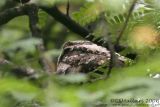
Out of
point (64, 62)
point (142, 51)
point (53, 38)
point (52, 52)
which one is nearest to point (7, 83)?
point (52, 52)

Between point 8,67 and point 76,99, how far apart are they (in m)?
0.28

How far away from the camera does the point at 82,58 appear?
1730 millimetres

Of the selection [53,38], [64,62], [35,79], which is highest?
[35,79]

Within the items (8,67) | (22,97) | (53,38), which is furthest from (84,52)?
(53,38)

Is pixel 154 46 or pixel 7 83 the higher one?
pixel 7 83

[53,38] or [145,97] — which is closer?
[145,97]

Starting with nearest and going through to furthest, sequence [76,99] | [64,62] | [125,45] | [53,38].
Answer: [76,99] < [125,45] < [64,62] < [53,38]

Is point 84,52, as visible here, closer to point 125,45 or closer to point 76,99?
point 125,45

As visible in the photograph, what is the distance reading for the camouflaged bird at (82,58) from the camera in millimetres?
1687

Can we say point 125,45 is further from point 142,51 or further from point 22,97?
point 22,97

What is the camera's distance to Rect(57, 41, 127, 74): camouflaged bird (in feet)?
5.53

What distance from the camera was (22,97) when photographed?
0.72m

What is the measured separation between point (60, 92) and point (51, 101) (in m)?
0.02

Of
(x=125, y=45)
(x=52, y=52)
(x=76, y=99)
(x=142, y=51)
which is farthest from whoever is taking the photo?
(x=125, y=45)
